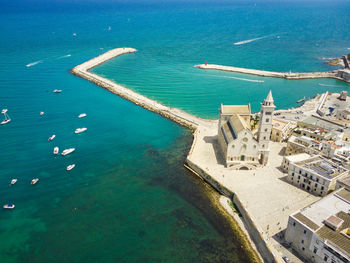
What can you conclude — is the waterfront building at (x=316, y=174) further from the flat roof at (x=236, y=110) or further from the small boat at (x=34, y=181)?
the small boat at (x=34, y=181)

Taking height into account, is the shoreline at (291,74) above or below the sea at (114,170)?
above

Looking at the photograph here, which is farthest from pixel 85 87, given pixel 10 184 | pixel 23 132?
pixel 10 184

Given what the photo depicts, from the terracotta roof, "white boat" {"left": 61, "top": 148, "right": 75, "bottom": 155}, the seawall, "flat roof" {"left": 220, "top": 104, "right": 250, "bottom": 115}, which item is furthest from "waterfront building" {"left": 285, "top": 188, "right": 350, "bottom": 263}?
"white boat" {"left": 61, "top": 148, "right": 75, "bottom": 155}

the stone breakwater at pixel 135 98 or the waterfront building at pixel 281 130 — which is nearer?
the waterfront building at pixel 281 130

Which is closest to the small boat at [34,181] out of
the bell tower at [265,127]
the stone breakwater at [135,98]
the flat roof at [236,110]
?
the stone breakwater at [135,98]

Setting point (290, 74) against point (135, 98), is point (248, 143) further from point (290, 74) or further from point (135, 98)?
point (290, 74)

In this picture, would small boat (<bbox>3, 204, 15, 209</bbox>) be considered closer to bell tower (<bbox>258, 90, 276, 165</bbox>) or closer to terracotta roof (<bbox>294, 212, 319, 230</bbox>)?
terracotta roof (<bbox>294, 212, 319, 230</bbox>)

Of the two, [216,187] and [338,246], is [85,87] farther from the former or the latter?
[338,246]
